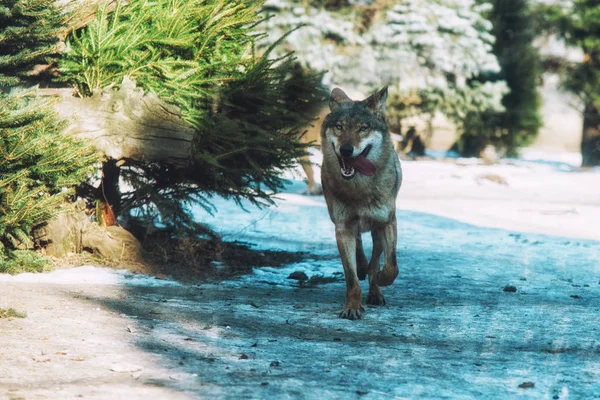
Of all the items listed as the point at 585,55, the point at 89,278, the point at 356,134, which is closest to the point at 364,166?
the point at 356,134

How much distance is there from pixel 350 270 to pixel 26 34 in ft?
12.6

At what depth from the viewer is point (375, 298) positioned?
307 inches

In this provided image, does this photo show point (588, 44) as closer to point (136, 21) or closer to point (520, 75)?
point (520, 75)

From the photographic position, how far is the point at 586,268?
1039cm

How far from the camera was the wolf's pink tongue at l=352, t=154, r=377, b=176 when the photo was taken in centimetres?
749

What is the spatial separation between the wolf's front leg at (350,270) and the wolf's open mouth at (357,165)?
510 millimetres

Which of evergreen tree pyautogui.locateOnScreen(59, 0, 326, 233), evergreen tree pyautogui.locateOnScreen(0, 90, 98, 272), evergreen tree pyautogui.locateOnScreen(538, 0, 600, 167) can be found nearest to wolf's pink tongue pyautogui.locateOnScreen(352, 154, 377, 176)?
evergreen tree pyautogui.locateOnScreen(59, 0, 326, 233)

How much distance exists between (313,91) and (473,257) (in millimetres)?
3080

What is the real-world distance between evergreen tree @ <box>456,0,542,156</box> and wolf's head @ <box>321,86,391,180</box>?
27.6 metres

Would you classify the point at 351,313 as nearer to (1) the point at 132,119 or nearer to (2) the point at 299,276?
(2) the point at 299,276

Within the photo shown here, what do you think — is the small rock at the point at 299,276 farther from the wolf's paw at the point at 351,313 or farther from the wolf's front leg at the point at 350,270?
the wolf's paw at the point at 351,313

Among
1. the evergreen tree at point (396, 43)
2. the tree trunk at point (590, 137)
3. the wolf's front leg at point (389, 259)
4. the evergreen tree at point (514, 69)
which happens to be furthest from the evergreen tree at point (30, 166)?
the tree trunk at point (590, 137)

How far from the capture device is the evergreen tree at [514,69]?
35.0 m

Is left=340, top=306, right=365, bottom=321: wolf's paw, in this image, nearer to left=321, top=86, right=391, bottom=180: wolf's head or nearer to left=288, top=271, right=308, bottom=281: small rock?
left=321, top=86, right=391, bottom=180: wolf's head
